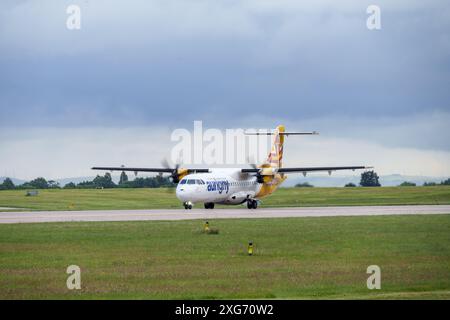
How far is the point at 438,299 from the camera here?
20172 millimetres

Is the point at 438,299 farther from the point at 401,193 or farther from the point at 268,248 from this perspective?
the point at 401,193

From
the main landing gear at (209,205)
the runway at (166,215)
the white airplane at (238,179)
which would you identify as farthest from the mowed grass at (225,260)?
the main landing gear at (209,205)

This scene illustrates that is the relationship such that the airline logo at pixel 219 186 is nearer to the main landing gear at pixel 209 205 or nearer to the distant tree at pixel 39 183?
the main landing gear at pixel 209 205

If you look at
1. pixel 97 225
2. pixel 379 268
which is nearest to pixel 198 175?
pixel 97 225

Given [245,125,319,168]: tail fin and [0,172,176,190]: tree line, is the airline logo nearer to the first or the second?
[245,125,319,168]: tail fin

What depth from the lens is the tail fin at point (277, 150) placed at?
73.2 meters

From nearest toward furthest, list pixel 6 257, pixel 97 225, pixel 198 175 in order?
pixel 6 257, pixel 97 225, pixel 198 175

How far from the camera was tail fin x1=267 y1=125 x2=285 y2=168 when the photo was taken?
73.2m

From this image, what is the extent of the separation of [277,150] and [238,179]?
5189 mm

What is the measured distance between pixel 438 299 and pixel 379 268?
6148 millimetres

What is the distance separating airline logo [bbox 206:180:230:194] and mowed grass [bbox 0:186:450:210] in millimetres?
9969

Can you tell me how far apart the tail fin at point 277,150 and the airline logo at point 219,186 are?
20.1ft

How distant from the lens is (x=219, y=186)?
220ft

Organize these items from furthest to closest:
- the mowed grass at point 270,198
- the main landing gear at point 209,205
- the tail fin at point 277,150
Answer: the mowed grass at point 270,198, the tail fin at point 277,150, the main landing gear at point 209,205
